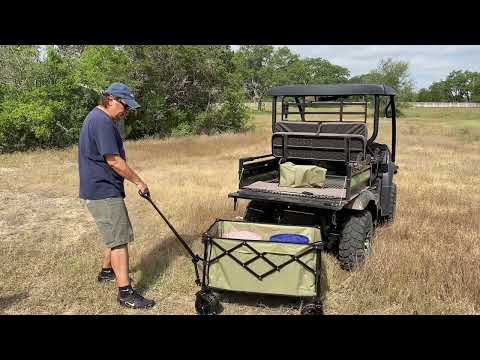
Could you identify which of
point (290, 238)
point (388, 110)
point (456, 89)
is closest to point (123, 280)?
point (290, 238)

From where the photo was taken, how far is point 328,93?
580cm

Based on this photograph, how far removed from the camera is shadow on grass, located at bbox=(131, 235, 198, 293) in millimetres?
4715

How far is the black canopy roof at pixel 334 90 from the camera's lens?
17.5 ft

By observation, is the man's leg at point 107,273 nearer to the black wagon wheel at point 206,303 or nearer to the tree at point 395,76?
the black wagon wheel at point 206,303

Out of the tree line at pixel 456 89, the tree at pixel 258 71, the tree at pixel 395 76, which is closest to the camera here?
the tree at pixel 395 76

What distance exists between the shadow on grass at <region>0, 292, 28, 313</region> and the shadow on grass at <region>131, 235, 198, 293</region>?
1.06 m

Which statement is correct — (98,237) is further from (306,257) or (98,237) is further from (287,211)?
(306,257)

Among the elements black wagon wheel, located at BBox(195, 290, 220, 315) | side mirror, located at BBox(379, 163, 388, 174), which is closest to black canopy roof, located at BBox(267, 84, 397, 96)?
side mirror, located at BBox(379, 163, 388, 174)

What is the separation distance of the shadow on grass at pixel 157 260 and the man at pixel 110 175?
22.3 inches

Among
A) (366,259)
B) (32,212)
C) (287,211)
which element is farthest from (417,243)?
(32,212)

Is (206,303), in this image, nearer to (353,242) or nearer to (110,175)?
(110,175)

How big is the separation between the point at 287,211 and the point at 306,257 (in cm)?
151

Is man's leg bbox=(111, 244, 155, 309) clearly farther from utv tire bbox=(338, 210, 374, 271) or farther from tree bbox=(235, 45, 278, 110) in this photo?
tree bbox=(235, 45, 278, 110)

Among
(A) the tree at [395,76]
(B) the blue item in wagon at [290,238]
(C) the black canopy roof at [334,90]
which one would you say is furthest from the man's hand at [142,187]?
(A) the tree at [395,76]
